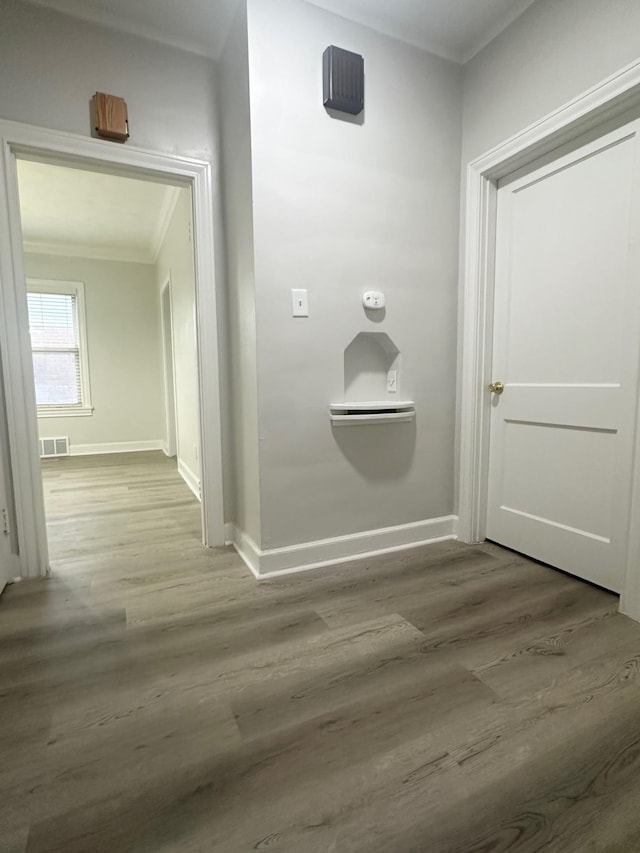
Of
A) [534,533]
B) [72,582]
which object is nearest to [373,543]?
[534,533]

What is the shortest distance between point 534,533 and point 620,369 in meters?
0.89

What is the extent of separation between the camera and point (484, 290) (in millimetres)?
2154

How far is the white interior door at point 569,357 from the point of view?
63.8 inches

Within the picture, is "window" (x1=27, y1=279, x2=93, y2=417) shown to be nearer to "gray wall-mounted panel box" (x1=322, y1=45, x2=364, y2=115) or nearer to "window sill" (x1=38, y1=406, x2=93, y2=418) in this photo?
"window sill" (x1=38, y1=406, x2=93, y2=418)

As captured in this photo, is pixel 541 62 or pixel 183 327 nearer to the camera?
pixel 541 62

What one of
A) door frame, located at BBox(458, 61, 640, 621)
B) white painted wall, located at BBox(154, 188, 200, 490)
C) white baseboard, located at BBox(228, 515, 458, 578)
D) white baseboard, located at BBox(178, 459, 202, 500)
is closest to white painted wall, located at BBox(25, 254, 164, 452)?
white painted wall, located at BBox(154, 188, 200, 490)

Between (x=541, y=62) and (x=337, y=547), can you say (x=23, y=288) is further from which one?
(x=541, y=62)

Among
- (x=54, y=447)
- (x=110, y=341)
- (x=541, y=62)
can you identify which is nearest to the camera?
(x=541, y=62)

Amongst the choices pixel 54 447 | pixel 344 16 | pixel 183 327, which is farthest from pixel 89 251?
pixel 344 16

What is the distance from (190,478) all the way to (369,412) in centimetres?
235

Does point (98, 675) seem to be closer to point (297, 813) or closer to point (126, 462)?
point (297, 813)

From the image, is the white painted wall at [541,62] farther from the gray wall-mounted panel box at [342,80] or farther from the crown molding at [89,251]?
the crown molding at [89,251]

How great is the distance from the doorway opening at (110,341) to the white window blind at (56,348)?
13 mm

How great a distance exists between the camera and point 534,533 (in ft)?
→ 6.73
